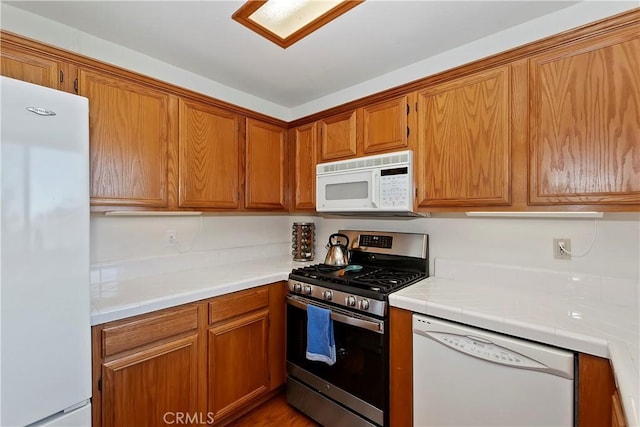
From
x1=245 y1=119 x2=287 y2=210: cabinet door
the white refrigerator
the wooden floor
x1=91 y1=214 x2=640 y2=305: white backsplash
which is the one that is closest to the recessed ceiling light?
x1=245 y1=119 x2=287 y2=210: cabinet door

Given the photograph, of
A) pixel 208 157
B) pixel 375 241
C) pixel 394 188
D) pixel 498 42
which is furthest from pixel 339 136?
pixel 498 42

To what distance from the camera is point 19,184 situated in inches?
38.1

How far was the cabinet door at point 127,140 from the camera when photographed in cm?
148

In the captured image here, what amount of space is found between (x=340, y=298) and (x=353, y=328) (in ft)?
0.58

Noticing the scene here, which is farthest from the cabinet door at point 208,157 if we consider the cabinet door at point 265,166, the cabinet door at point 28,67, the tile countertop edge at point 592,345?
the tile countertop edge at point 592,345

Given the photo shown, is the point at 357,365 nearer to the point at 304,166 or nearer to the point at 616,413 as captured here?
the point at 616,413

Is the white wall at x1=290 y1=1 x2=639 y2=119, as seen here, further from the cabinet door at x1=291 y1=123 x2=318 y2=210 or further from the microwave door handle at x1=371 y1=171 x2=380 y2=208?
the microwave door handle at x1=371 y1=171 x2=380 y2=208

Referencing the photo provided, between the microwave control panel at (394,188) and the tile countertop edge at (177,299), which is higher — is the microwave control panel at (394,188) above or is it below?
above

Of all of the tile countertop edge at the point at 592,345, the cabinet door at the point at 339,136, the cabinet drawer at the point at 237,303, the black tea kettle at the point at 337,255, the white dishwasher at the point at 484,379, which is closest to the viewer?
the tile countertop edge at the point at 592,345

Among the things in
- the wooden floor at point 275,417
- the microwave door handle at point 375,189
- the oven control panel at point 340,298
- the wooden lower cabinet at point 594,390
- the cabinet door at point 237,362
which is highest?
the microwave door handle at point 375,189

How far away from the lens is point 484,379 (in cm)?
122

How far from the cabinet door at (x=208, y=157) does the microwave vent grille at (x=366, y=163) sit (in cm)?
68

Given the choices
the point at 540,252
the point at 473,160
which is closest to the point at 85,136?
the point at 473,160

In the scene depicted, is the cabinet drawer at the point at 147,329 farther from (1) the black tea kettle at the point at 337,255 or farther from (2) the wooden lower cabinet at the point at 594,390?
(2) the wooden lower cabinet at the point at 594,390
